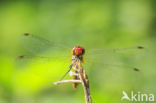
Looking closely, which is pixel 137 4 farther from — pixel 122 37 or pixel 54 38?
pixel 54 38

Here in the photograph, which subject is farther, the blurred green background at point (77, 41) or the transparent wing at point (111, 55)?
the blurred green background at point (77, 41)

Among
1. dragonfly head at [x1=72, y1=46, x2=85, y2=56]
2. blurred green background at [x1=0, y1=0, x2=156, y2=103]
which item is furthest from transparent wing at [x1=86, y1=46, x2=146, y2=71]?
dragonfly head at [x1=72, y1=46, x2=85, y2=56]

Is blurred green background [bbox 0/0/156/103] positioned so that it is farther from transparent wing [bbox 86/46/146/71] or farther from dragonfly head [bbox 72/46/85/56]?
dragonfly head [bbox 72/46/85/56]

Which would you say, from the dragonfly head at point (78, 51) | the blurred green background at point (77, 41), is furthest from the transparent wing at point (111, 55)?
the dragonfly head at point (78, 51)

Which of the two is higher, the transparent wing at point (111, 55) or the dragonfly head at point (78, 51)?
the dragonfly head at point (78, 51)

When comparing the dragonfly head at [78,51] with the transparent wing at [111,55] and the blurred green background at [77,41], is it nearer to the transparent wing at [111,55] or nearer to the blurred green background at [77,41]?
the transparent wing at [111,55]

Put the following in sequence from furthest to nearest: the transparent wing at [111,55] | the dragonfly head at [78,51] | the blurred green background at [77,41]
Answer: the blurred green background at [77,41], the transparent wing at [111,55], the dragonfly head at [78,51]

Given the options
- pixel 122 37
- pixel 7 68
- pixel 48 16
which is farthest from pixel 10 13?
pixel 7 68

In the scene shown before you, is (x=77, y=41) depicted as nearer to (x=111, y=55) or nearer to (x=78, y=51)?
(x=111, y=55)

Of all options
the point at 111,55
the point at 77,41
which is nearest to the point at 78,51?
the point at 111,55
